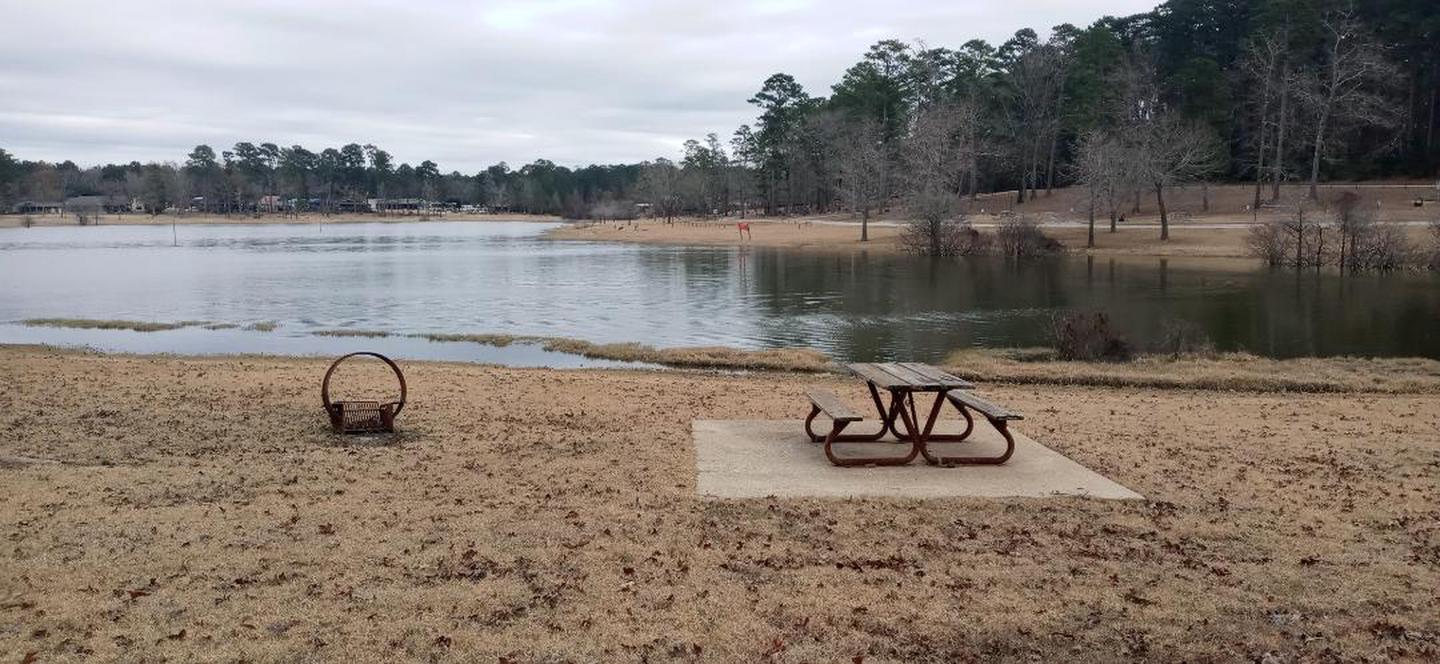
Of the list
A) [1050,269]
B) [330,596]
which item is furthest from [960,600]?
[1050,269]

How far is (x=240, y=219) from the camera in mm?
152375

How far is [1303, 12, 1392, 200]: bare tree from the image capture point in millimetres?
59156

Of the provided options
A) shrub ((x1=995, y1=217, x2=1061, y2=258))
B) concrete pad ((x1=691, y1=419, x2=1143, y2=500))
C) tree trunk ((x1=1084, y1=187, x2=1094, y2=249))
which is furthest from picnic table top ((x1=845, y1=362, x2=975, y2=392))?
tree trunk ((x1=1084, y1=187, x2=1094, y2=249))

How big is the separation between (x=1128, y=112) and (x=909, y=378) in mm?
66845

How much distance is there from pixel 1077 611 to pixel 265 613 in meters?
3.85

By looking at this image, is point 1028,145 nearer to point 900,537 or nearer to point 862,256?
point 862,256

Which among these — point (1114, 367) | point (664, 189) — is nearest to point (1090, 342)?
point (1114, 367)

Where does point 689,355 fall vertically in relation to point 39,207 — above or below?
below

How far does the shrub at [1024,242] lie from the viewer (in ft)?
167

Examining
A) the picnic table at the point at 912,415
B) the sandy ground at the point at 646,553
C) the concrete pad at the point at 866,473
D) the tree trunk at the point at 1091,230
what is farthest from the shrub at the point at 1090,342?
the tree trunk at the point at 1091,230

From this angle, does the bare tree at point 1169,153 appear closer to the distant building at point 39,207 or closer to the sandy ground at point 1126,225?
the sandy ground at point 1126,225

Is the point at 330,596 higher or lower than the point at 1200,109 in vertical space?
lower

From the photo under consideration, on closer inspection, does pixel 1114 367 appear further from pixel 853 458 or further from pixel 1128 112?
pixel 1128 112

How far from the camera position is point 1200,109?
69.8 meters
